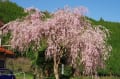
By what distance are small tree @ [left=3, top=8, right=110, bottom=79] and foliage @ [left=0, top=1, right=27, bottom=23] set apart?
20267 millimetres

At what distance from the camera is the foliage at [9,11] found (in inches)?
1862

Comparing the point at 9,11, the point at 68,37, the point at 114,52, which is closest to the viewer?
the point at 68,37

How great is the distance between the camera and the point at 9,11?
48.7 m

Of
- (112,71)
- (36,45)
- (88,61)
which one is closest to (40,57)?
(36,45)

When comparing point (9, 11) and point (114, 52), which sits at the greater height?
point (9, 11)

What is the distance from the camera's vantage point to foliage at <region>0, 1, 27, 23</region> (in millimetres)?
47294

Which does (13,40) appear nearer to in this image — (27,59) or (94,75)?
(94,75)

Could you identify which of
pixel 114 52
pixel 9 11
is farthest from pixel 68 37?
pixel 9 11

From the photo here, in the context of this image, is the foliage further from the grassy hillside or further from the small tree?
the small tree

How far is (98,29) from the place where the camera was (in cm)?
2680

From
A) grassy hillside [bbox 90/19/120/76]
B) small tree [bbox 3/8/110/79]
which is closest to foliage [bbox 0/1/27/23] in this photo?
grassy hillside [bbox 90/19/120/76]

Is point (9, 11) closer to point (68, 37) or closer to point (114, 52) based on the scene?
point (114, 52)

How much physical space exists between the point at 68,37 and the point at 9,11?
943 inches

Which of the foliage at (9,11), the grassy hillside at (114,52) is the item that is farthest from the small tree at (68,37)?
the foliage at (9,11)
